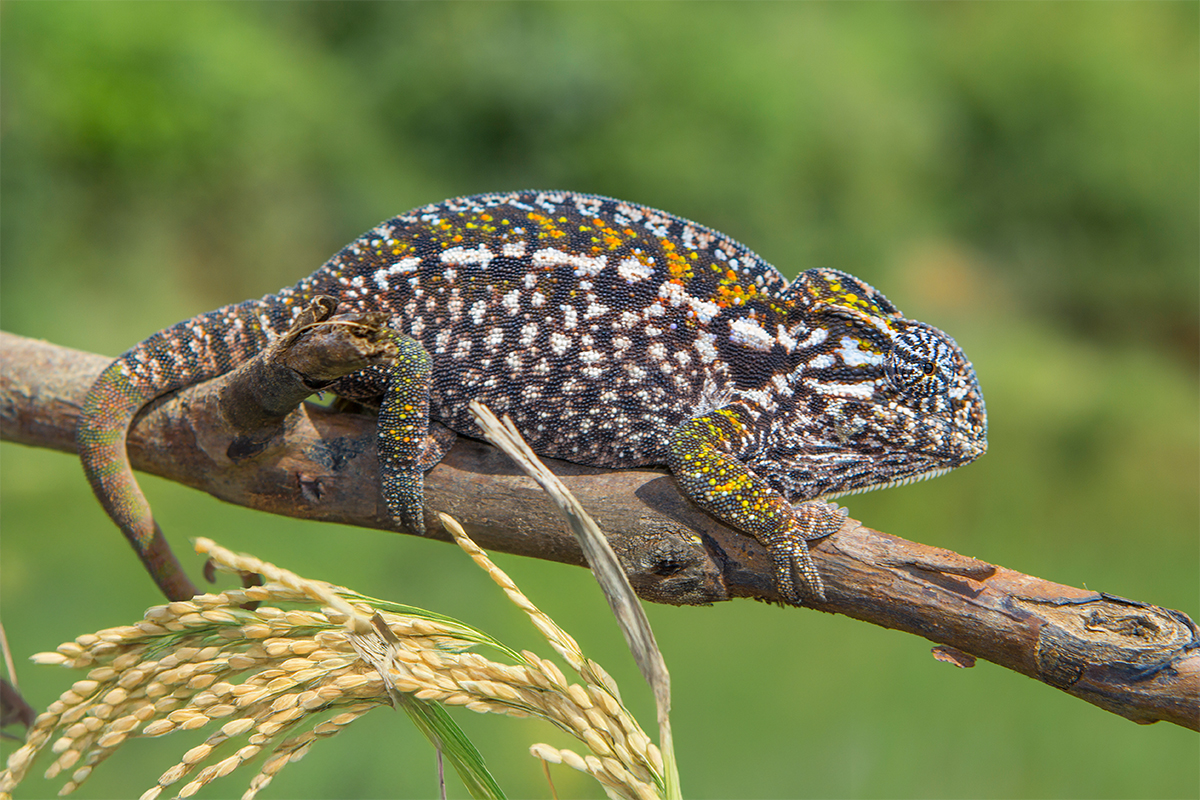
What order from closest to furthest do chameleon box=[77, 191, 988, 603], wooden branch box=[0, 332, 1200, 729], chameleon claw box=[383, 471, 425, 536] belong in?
wooden branch box=[0, 332, 1200, 729], chameleon claw box=[383, 471, 425, 536], chameleon box=[77, 191, 988, 603]

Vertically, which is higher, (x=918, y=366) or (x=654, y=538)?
(x=918, y=366)

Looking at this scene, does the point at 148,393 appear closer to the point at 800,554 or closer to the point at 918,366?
the point at 800,554

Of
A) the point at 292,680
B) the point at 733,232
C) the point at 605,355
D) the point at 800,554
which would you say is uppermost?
the point at 733,232

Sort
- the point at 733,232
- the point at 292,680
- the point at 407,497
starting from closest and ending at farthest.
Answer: the point at 292,680, the point at 407,497, the point at 733,232

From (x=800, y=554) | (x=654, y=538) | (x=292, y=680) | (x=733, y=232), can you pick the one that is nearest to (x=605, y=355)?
(x=654, y=538)

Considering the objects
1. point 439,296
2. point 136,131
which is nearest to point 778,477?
point 439,296

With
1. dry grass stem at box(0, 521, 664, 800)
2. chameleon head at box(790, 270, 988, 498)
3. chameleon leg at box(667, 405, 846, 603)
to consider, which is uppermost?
chameleon head at box(790, 270, 988, 498)

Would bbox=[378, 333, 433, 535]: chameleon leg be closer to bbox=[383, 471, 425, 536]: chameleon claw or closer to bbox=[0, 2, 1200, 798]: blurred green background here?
bbox=[383, 471, 425, 536]: chameleon claw

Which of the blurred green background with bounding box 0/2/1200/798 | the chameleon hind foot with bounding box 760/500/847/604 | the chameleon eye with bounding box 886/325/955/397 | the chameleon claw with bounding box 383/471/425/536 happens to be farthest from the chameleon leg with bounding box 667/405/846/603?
the blurred green background with bounding box 0/2/1200/798
